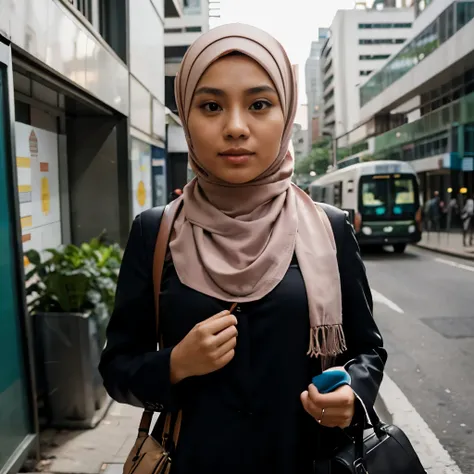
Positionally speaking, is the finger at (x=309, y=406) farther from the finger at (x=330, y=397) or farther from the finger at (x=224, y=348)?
the finger at (x=224, y=348)

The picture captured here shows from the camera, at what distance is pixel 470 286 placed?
1015cm

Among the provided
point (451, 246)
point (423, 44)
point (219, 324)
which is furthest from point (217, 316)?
point (423, 44)

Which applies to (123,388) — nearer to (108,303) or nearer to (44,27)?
(108,303)

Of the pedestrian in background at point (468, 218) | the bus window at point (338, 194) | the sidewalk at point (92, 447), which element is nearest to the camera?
the sidewalk at point (92, 447)

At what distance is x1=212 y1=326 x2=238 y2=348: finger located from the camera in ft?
4.23

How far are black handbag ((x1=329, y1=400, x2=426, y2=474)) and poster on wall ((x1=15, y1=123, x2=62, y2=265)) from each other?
361cm

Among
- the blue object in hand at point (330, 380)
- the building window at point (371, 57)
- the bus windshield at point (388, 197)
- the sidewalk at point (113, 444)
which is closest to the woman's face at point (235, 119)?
the blue object in hand at point (330, 380)

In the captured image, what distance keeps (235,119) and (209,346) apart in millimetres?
526

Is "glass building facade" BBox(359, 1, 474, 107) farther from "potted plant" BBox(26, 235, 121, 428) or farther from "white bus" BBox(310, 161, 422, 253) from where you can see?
"potted plant" BBox(26, 235, 121, 428)

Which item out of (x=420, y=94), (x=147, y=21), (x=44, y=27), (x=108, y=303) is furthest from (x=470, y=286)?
(x=420, y=94)

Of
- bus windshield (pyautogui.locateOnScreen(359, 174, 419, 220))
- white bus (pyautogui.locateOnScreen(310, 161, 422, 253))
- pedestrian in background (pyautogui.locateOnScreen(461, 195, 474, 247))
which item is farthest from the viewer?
pedestrian in background (pyautogui.locateOnScreen(461, 195, 474, 247))

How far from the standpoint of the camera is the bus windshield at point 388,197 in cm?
1565

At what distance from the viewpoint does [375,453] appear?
1.40 metres

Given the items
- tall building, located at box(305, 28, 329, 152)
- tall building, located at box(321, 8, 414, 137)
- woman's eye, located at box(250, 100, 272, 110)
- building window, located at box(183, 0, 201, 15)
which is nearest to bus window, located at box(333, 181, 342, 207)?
building window, located at box(183, 0, 201, 15)
